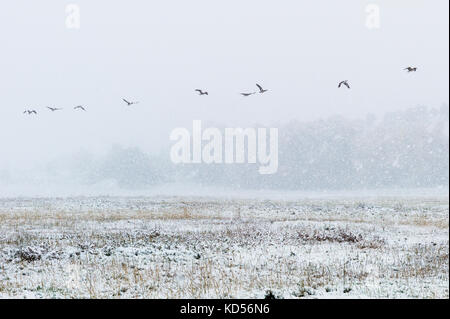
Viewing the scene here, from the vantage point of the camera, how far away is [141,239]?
72.4 ft

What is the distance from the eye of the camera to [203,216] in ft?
112

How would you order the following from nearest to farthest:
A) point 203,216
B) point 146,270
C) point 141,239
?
point 146,270 < point 141,239 < point 203,216

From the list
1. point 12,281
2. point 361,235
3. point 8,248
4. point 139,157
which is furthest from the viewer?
point 139,157

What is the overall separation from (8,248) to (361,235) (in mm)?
15549

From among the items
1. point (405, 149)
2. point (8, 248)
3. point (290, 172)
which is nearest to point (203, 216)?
point (8, 248)

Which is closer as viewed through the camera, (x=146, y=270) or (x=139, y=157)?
(x=146, y=270)

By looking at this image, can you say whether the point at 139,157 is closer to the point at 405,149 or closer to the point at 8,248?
the point at 405,149

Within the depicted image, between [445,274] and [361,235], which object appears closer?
[445,274]
